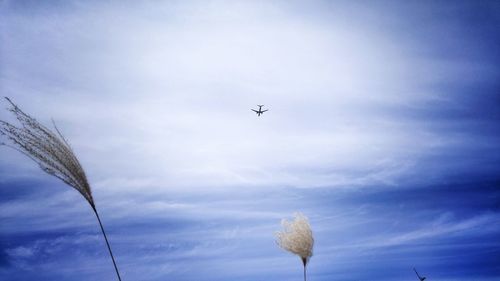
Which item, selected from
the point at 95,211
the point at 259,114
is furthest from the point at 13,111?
the point at 259,114

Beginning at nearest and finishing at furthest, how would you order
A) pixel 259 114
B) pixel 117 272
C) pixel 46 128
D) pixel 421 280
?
A: pixel 117 272 → pixel 46 128 → pixel 421 280 → pixel 259 114

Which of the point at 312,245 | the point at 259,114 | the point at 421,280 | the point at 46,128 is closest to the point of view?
the point at 46,128

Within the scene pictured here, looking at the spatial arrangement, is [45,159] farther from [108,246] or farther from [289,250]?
[289,250]

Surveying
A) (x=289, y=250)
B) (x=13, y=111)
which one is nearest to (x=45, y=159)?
(x=13, y=111)

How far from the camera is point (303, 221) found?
7246 millimetres

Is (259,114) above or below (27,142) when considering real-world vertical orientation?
above

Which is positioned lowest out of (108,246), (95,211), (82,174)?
(108,246)

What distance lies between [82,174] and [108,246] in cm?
88

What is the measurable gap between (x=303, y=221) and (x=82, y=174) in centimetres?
425

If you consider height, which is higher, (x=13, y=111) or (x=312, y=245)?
(x=13, y=111)

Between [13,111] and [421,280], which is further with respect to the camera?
[421,280]

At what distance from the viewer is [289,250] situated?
685 cm

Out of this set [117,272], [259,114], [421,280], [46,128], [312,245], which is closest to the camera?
[117,272]

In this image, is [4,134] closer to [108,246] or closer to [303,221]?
[108,246]
